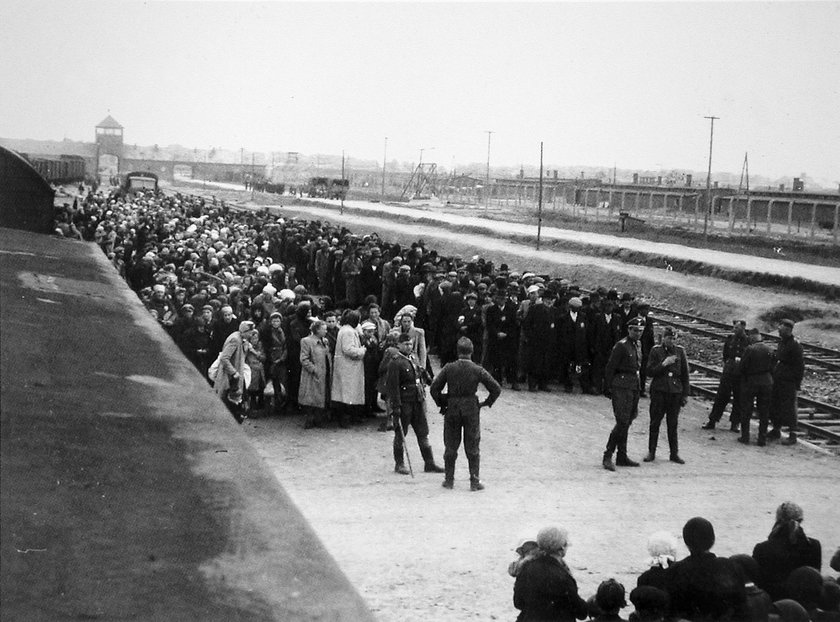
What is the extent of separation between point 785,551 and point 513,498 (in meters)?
4.01

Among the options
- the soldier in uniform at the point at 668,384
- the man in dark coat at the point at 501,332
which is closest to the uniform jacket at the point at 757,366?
the soldier in uniform at the point at 668,384

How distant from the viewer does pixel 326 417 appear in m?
12.5

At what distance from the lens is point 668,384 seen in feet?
36.6

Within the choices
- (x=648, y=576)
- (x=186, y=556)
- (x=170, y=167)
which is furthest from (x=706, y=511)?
(x=170, y=167)

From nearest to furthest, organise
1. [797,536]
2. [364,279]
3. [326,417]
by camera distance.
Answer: [797,536] → [326,417] → [364,279]

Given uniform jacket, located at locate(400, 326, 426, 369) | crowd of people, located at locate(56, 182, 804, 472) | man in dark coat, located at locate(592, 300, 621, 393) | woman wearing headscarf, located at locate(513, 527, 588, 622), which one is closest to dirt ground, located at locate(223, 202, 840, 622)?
woman wearing headscarf, located at locate(513, 527, 588, 622)

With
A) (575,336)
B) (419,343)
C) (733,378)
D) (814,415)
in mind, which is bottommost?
(814,415)

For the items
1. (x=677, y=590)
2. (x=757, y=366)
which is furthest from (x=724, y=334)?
(x=677, y=590)

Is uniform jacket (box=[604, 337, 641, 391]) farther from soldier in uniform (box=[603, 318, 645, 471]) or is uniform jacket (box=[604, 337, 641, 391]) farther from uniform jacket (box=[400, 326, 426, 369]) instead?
uniform jacket (box=[400, 326, 426, 369])

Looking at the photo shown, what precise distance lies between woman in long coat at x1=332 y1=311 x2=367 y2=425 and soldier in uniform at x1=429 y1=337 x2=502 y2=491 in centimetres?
248

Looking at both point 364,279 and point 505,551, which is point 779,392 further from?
point 364,279

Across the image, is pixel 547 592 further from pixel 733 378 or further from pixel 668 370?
pixel 733 378

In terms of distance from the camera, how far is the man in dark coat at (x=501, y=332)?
14.8 metres

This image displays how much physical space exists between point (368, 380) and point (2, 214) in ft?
17.9
